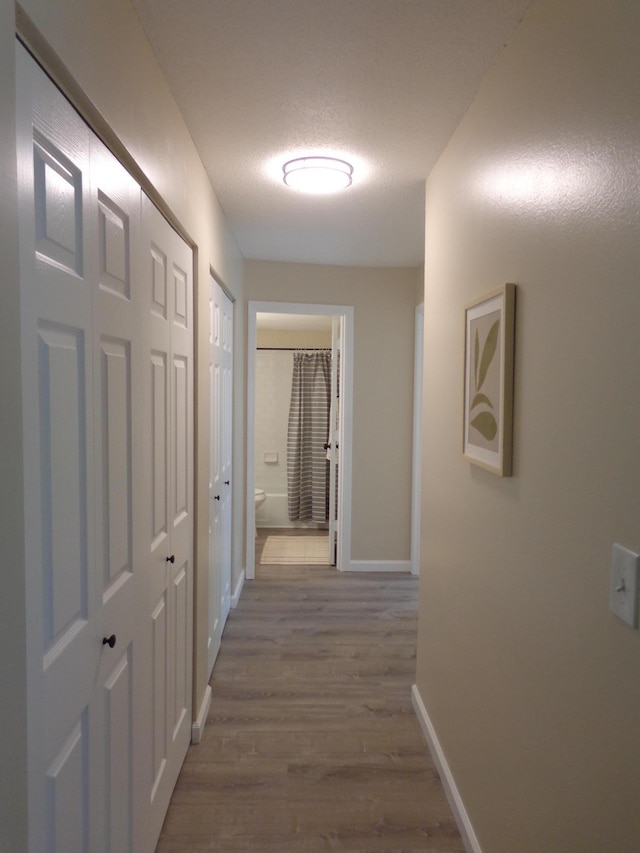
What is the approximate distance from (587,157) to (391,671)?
2.60m

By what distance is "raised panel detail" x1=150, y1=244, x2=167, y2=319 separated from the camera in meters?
1.63

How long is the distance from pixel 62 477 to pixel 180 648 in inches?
49.8

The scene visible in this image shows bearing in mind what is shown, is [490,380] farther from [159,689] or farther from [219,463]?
[219,463]

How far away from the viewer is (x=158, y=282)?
1688 millimetres

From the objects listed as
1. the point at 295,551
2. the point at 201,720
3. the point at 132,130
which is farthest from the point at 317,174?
the point at 295,551

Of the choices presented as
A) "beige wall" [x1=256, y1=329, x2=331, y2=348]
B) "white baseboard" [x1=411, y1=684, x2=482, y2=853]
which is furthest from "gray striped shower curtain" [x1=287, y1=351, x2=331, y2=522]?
"white baseboard" [x1=411, y1=684, x2=482, y2=853]

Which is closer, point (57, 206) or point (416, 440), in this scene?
point (57, 206)

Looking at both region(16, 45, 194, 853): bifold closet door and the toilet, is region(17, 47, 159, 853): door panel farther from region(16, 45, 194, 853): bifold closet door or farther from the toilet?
the toilet

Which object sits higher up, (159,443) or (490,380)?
(490,380)

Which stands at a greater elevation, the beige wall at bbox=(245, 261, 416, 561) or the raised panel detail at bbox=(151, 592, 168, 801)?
the beige wall at bbox=(245, 261, 416, 561)

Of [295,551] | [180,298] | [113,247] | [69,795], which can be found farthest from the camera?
[295,551]

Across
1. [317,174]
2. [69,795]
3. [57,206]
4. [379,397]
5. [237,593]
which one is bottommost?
[237,593]

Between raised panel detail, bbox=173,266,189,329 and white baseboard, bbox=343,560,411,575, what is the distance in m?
2.89

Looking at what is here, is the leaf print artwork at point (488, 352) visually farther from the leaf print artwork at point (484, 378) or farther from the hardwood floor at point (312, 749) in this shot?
the hardwood floor at point (312, 749)
